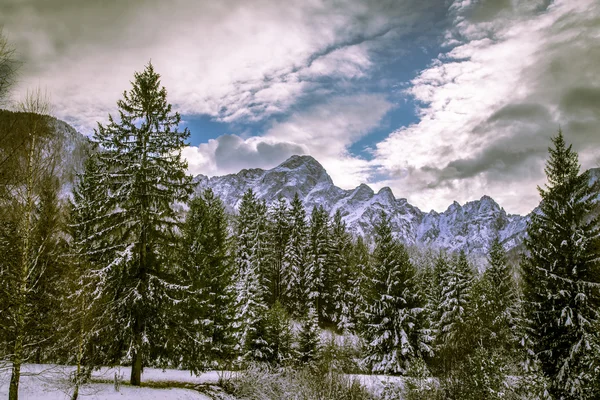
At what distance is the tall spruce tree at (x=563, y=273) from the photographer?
53.6 ft

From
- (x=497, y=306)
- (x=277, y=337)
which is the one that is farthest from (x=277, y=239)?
(x=497, y=306)

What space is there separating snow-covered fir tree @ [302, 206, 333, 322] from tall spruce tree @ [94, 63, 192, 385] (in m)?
25.4

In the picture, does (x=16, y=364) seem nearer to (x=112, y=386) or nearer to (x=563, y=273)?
(x=112, y=386)

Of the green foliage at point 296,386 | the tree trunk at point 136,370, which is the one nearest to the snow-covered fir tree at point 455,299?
the green foliage at point 296,386

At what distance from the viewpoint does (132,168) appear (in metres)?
14.8

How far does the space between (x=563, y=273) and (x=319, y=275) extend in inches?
1004

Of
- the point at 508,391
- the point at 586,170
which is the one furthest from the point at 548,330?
the point at 586,170

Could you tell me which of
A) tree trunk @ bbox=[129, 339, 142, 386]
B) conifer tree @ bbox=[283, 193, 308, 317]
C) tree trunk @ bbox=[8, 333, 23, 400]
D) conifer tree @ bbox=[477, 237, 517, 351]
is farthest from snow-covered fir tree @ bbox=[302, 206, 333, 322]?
tree trunk @ bbox=[8, 333, 23, 400]

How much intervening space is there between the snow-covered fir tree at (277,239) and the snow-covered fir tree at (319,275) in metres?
3.89

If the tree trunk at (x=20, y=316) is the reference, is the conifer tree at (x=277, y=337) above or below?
below

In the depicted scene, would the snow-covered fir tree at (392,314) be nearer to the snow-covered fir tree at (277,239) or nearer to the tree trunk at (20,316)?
the snow-covered fir tree at (277,239)

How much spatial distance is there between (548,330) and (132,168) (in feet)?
75.6

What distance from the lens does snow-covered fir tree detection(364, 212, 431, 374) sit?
2473 cm

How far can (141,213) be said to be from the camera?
14844 mm
